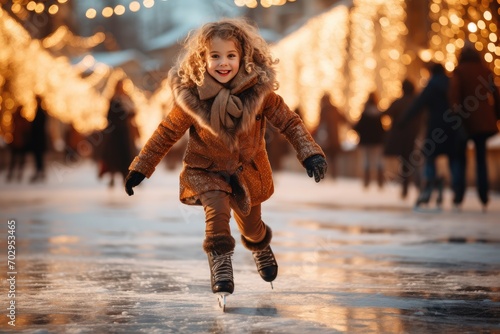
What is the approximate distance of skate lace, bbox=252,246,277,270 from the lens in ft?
20.1

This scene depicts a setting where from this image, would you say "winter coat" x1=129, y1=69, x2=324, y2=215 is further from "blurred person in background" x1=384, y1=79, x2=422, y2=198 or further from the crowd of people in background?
"blurred person in background" x1=384, y1=79, x2=422, y2=198

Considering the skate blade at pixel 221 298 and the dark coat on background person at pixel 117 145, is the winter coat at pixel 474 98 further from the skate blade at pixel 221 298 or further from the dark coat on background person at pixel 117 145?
the dark coat on background person at pixel 117 145

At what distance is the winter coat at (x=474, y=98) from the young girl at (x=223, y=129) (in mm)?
7546

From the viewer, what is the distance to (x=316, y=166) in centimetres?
561

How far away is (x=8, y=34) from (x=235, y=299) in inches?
1136

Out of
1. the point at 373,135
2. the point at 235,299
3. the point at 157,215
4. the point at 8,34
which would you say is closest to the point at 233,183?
the point at 235,299

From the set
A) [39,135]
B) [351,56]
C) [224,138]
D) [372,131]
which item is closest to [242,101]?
[224,138]

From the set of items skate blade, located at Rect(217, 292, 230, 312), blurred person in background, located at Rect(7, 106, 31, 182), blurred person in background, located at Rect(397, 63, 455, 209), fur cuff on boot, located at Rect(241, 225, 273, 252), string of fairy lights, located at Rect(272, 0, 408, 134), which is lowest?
skate blade, located at Rect(217, 292, 230, 312)

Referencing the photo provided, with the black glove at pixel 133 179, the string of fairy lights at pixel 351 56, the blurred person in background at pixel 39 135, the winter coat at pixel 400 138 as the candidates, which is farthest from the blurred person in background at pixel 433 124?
the blurred person in background at pixel 39 135

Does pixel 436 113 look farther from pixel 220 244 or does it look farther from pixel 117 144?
pixel 220 244

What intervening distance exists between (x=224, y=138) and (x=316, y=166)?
1.54 feet

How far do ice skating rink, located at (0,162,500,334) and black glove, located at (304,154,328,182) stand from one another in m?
0.63

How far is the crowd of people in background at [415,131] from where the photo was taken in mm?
13273

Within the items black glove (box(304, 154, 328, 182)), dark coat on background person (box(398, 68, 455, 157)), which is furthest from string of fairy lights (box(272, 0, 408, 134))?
black glove (box(304, 154, 328, 182))
